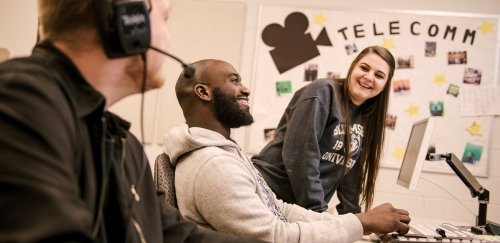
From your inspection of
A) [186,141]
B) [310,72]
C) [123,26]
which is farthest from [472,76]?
[123,26]

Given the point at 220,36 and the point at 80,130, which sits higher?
the point at 220,36

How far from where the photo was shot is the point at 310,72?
113 inches

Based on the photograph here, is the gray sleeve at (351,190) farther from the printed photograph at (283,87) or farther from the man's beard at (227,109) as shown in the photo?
the printed photograph at (283,87)

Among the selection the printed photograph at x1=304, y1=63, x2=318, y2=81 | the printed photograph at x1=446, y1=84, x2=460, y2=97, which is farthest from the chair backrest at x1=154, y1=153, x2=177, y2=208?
the printed photograph at x1=446, y1=84, x2=460, y2=97

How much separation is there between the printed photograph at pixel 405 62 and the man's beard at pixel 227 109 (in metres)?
1.75

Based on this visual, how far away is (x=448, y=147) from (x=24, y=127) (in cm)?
280

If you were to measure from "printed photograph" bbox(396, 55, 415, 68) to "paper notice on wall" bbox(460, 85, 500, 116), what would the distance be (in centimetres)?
39

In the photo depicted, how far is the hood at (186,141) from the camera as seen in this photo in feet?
3.95

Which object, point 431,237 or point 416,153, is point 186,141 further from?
point 416,153

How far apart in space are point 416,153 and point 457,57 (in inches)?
54.3

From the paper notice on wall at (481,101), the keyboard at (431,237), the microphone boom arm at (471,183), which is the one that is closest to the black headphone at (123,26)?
the keyboard at (431,237)

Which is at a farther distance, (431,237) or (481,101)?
(481,101)

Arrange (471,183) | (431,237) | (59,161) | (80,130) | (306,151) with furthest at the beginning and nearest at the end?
1. (471,183)
2. (306,151)
3. (431,237)
4. (80,130)
5. (59,161)

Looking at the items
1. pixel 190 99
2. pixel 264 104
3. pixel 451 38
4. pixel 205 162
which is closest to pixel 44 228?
pixel 205 162
